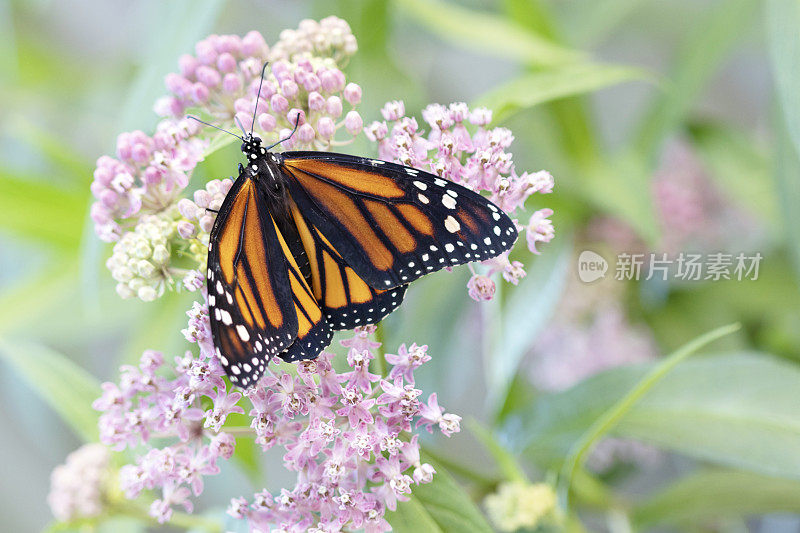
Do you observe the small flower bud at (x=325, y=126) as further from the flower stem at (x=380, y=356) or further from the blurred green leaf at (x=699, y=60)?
the blurred green leaf at (x=699, y=60)

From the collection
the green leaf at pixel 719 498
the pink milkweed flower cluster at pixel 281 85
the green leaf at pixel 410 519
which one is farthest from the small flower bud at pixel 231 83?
the green leaf at pixel 719 498

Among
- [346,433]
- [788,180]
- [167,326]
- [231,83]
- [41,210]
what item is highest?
[41,210]

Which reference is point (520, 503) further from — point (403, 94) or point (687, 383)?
point (403, 94)

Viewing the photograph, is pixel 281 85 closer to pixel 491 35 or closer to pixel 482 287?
pixel 482 287

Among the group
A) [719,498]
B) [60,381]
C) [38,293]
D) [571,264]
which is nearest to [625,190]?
[571,264]

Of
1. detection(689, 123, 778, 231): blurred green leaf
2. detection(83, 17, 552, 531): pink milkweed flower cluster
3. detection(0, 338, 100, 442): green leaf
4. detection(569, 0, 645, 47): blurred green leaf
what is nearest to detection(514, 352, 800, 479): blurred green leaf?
detection(83, 17, 552, 531): pink milkweed flower cluster

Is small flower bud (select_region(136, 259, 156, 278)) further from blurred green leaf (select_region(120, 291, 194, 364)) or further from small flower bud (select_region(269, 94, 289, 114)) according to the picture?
blurred green leaf (select_region(120, 291, 194, 364))

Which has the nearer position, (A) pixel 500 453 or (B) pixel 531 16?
(A) pixel 500 453

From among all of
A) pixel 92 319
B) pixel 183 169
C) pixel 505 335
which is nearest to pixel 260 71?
pixel 183 169
